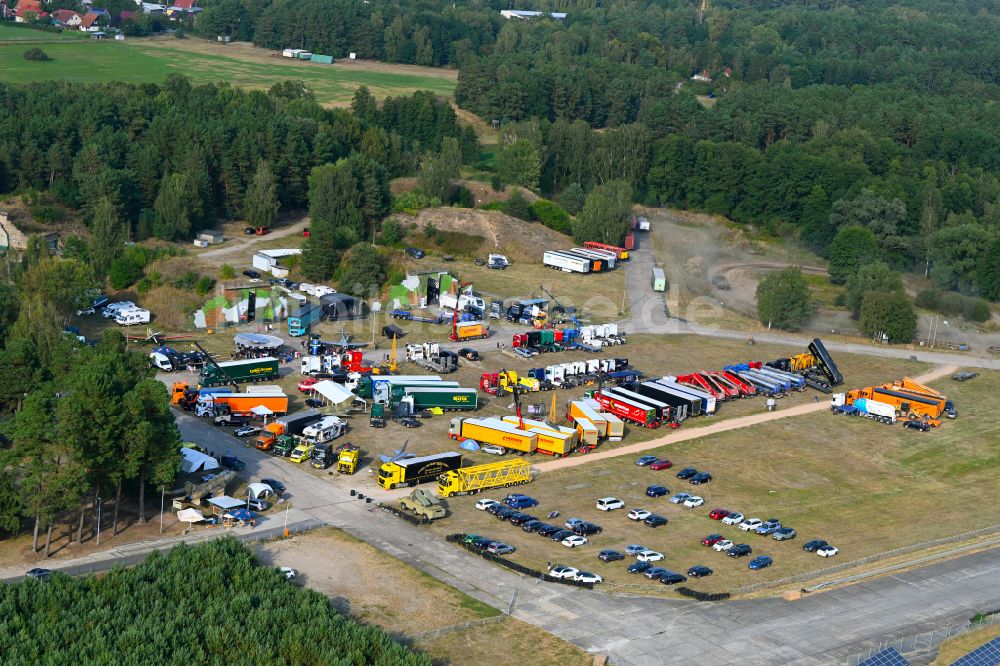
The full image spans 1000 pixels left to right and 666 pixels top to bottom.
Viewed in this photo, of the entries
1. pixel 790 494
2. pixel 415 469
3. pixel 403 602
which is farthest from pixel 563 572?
pixel 790 494

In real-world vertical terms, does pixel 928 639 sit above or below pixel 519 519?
above

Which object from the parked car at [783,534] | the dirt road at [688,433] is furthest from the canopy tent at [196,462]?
the parked car at [783,534]

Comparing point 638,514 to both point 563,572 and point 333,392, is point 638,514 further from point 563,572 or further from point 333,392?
point 333,392

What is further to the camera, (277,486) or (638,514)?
(277,486)

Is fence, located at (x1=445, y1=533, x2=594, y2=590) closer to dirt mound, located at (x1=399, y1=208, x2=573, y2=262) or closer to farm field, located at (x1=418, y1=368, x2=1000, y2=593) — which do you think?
farm field, located at (x1=418, y1=368, x2=1000, y2=593)

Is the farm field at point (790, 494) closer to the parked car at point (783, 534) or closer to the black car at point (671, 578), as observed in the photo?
the parked car at point (783, 534)

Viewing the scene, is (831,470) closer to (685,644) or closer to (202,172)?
(685,644)

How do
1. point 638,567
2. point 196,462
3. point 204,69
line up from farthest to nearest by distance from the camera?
point 204,69 < point 196,462 < point 638,567

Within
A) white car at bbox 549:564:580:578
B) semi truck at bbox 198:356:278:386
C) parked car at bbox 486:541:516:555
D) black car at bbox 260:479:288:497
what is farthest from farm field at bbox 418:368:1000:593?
semi truck at bbox 198:356:278:386
